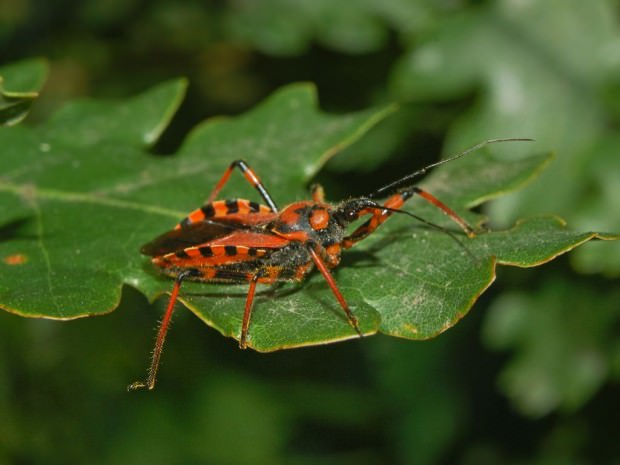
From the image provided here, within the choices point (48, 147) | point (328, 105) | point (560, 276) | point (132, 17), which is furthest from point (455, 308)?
point (132, 17)

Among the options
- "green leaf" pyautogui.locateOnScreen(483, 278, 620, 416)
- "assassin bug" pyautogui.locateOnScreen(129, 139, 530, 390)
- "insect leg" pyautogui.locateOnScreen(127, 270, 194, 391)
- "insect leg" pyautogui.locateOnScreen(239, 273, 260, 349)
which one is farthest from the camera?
"green leaf" pyautogui.locateOnScreen(483, 278, 620, 416)

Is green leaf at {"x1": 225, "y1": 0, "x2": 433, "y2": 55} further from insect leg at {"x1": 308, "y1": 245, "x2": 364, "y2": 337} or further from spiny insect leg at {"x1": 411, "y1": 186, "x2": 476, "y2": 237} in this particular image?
insect leg at {"x1": 308, "y1": 245, "x2": 364, "y2": 337}

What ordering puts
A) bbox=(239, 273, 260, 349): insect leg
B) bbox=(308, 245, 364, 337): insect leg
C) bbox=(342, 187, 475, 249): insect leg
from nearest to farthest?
bbox=(308, 245, 364, 337): insect leg
bbox=(239, 273, 260, 349): insect leg
bbox=(342, 187, 475, 249): insect leg

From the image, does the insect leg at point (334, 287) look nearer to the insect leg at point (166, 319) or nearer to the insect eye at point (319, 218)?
the insect eye at point (319, 218)

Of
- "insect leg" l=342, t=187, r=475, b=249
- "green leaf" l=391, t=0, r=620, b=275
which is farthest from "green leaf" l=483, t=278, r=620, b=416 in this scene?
"insect leg" l=342, t=187, r=475, b=249

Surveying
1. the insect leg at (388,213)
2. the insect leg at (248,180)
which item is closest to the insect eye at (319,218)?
the insect leg at (388,213)

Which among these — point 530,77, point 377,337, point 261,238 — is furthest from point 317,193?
point 377,337
